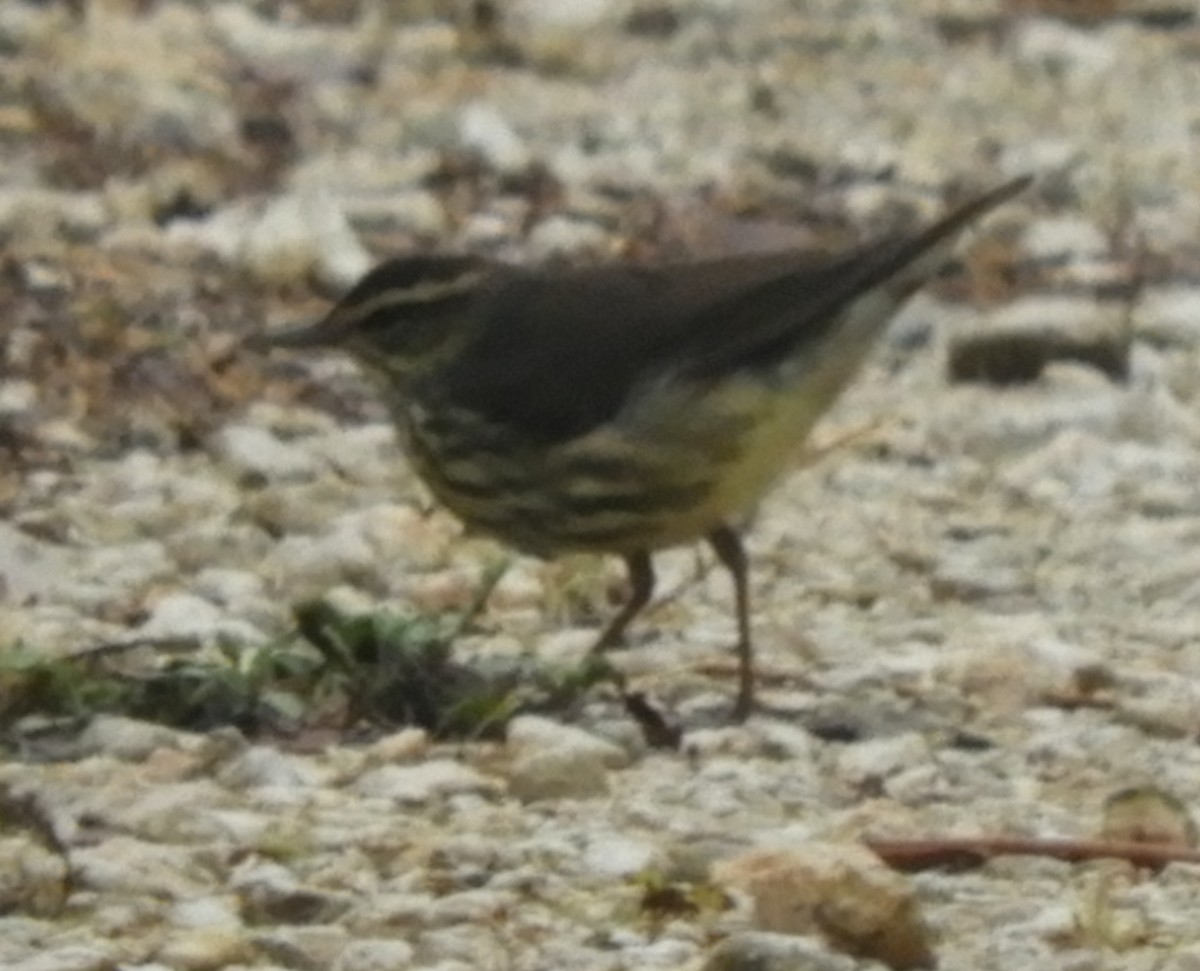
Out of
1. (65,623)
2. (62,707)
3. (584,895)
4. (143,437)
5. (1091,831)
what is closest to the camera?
(584,895)

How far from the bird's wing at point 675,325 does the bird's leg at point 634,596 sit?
285 millimetres

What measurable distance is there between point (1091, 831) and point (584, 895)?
881 millimetres

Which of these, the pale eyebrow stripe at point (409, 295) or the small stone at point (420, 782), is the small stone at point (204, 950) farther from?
the pale eyebrow stripe at point (409, 295)

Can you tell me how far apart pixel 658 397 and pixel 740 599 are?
449mm

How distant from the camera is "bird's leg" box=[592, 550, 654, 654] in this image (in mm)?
8078

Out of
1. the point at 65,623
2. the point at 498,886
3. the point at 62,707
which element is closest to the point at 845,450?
the point at 65,623

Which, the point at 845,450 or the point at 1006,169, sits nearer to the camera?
the point at 845,450

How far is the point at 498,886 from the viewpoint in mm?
6387

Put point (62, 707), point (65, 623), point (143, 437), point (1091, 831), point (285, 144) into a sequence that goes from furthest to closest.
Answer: point (285, 144), point (143, 437), point (65, 623), point (62, 707), point (1091, 831)

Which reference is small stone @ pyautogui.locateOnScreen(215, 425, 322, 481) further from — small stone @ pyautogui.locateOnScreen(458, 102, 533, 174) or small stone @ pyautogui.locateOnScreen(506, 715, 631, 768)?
small stone @ pyautogui.locateOnScreen(458, 102, 533, 174)

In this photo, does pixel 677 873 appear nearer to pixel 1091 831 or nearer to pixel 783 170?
pixel 1091 831

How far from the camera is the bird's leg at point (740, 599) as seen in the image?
25.0 feet

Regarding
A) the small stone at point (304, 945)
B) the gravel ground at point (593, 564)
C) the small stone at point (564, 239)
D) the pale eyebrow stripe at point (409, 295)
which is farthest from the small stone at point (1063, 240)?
the small stone at point (304, 945)

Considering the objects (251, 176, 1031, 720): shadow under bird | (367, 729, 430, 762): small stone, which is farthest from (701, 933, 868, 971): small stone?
(251, 176, 1031, 720): shadow under bird
